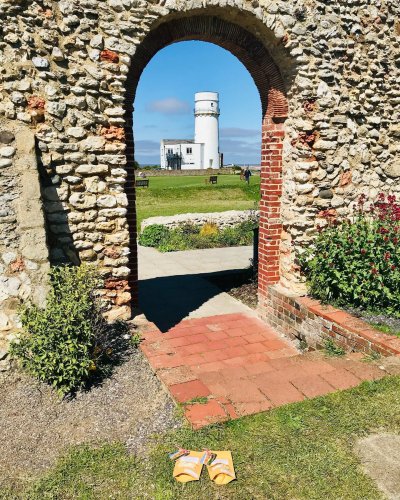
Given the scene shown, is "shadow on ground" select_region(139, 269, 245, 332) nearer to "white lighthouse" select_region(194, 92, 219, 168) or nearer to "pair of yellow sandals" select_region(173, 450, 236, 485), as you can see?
"pair of yellow sandals" select_region(173, 450, 236, 485)

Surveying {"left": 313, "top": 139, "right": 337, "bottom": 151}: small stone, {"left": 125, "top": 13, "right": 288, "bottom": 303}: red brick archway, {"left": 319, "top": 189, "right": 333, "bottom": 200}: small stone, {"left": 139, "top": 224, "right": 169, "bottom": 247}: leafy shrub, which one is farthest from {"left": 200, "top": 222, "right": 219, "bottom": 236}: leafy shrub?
{"left": 313, "top": 139, "right": 337, "bottom": 151}: small stone

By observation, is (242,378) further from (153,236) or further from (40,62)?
(153,236)

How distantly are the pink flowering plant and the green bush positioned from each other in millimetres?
2547

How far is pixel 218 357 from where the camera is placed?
185 inches

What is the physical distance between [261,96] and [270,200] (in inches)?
60.2

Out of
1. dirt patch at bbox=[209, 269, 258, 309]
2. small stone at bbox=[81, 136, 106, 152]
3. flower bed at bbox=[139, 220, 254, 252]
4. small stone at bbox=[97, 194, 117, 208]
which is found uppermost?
small stone at bbox=[81, 136, 106, 152]

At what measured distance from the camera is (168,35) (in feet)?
15.9

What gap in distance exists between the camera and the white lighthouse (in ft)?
194

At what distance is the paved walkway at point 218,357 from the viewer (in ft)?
10.0

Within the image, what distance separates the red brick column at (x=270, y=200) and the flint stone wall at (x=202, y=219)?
7.47 m

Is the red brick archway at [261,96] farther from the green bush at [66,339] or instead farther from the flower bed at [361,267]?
the green bush at [66,339]

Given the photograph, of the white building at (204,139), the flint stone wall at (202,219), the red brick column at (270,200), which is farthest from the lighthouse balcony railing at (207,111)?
the red brick column at (270,200)

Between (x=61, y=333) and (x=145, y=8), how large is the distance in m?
3.49

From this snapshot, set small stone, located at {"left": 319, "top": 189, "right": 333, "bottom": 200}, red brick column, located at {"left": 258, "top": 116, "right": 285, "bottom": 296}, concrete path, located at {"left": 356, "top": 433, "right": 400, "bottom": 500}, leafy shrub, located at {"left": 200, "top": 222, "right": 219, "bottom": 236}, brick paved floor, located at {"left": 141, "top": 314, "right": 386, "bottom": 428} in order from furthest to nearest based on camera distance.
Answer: leafy shrub, located at {"left": 200, "top": 222, "right": 219, "bottom": 236} < red brick column, located at {"left": 258, "top": 116, "right": 285, "bottom": 296} < small stone, located at {"left": 319, "top": 189, "right": 333, "bottom": 200} < brick paved floor, located at {"left": 141, "top": 314, "right": 386, "bottom": 428} < concrete path, located at {"left": 356, "top": 433, "right": 400, "bottom": 500}
